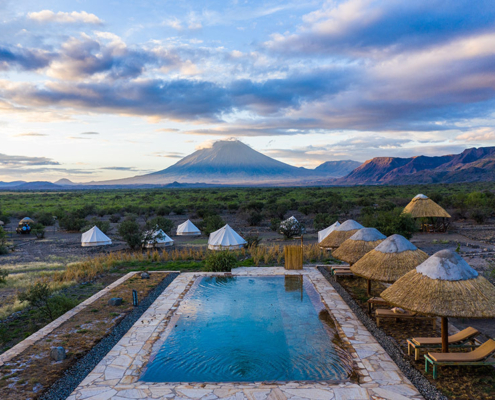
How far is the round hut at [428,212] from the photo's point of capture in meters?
21.6

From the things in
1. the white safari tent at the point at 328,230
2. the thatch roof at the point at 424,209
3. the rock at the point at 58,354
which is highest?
the thatch roof at the point at 424,209

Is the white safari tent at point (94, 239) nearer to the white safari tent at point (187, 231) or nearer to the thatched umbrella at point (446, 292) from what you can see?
the white safari tent at point (187, 231)

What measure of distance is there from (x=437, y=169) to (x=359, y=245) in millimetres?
169015

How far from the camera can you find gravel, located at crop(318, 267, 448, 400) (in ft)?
17.1

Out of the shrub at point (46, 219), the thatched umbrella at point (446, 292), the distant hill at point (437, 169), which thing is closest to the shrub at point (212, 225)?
the shrub at point (46, 219)

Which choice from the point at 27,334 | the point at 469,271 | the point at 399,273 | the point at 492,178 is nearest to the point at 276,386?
the point at 469,271

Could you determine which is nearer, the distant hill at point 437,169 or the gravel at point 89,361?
the gravel at point 89,361

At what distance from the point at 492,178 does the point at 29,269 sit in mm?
117811

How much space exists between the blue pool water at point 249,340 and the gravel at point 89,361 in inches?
37.6

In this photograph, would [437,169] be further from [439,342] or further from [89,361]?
[89,361]

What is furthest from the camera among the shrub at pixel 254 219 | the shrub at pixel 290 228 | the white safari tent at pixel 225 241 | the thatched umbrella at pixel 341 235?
the shrub at pixel 254 219

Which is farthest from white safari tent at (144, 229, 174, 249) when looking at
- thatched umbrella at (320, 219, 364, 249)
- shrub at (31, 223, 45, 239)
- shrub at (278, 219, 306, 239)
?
shrub at (31, 223, 45, 239)

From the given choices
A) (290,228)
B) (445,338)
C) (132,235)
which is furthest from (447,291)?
(132,235)

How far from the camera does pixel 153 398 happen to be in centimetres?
513
